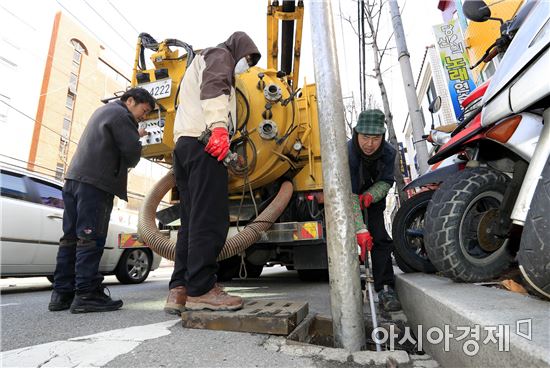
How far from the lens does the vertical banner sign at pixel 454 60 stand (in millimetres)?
8586

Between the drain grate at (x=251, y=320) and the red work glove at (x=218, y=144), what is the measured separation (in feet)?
3.02

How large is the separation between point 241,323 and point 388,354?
0.78 metres

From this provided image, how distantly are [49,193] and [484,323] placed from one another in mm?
5162

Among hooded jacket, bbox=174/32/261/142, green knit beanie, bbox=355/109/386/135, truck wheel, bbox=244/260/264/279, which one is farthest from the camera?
truck wheel, bbox=244/260/264/279

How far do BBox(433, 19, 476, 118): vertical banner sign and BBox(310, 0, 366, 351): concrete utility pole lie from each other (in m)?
7.81

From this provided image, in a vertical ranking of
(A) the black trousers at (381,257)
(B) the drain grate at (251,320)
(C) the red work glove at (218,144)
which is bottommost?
(B) the drain grate at (251,320)

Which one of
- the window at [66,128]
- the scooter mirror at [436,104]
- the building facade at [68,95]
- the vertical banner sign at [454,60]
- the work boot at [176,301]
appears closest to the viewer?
the work boot at [176,301]

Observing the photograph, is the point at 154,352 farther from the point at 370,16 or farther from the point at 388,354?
the point at 370,16


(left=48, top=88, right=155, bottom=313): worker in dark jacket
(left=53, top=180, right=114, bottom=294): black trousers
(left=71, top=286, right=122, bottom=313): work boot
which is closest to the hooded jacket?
(left=48, top=88, right=155, bottom=313): worker in dark jacket

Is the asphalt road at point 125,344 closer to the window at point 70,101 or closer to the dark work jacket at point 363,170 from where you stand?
the dark work jacket at point 363,170

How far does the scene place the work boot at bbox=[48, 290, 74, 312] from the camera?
Answer: 8.61ft

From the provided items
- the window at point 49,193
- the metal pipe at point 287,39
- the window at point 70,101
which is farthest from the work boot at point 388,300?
the window at point 70,101

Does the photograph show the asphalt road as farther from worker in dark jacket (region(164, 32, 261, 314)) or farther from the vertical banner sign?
the vertical banner sign

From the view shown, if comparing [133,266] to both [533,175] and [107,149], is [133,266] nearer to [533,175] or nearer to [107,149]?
[107,149]
